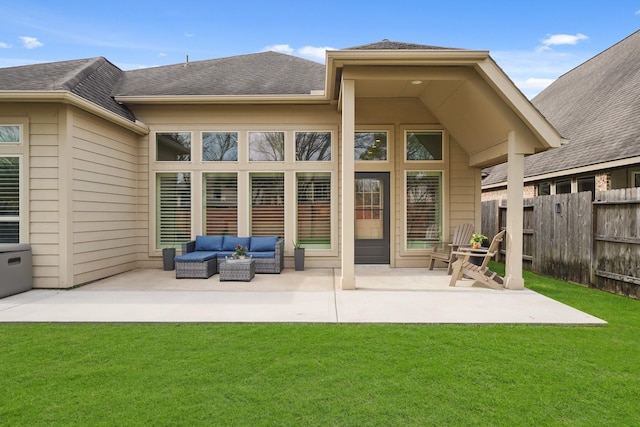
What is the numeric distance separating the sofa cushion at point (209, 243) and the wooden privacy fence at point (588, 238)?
6745 millimetres

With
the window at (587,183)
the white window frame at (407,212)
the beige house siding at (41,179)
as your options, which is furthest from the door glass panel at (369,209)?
the beige house siding at (41,179)

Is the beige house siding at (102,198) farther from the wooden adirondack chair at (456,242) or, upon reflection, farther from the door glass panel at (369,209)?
the wooden adirondack chair at (456,242)

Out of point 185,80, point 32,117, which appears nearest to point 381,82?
point 185,80

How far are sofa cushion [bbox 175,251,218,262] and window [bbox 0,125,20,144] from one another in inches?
126

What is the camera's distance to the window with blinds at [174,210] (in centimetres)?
830

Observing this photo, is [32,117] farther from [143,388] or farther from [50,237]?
[143,388]

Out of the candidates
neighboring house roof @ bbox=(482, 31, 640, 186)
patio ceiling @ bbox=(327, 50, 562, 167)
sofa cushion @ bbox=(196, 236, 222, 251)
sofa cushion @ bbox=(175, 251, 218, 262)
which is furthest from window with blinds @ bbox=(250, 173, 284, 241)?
neighboring house roof @ bbox=(482, 31, 640, 186)

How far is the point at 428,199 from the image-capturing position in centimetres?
843

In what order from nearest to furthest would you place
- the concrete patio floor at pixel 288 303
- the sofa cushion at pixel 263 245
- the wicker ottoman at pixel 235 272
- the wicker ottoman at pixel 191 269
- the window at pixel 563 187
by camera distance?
the concrete patio floor at pixel 288 303 < the wicker ottoman at pixel 235 272 < the wicker ottoman at pixel 191 269 < the sofa cushion at pixel 263 245 < the window at pixel 563 187

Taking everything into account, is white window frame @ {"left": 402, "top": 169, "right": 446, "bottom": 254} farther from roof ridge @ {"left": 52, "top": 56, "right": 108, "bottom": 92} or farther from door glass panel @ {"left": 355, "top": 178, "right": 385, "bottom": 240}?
roof ridge @ {"left": 52, "top": 56, "right": 108, "bottom": 92}

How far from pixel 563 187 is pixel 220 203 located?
8.58 metres

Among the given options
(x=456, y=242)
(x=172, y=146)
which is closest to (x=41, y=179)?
(x=172, y=146)

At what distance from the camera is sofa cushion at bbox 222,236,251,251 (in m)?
7.87

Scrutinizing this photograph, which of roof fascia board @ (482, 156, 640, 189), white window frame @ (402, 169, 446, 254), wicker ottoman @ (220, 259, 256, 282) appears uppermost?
roof fascia board @ (482, 156, 640, 189)
